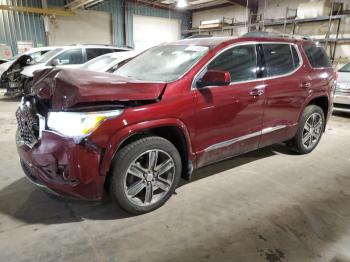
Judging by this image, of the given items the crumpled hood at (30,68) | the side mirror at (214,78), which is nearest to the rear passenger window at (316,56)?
the side mirror at (214,78)

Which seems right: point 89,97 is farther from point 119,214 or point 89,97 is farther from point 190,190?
point 190,190

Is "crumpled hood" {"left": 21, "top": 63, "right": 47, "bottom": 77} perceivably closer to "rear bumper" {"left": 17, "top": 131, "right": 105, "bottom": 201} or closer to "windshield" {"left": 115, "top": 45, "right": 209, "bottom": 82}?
"windshield" {"left": 115, "top": 45, "right": 209, "bottom": 82}

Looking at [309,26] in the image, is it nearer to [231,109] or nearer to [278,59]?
[278,59]

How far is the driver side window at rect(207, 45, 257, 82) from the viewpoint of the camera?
114 inches

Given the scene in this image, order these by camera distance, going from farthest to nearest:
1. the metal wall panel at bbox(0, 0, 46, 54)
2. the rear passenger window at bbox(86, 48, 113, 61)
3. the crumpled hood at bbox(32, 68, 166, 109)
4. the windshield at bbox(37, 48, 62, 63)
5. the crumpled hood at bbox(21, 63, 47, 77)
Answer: the metal wall panel at bbox(0, 0, 46, 54) → the rear passenger window at bbox(86, 48, 113, 61) → the windshield at bbox(37, 48, 62, 63) → the crumpled hood at bbox(21, 63, 47, 77) → the crumpled hood at bbox(32, 68, 166, 109)

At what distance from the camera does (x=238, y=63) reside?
3.06 metres

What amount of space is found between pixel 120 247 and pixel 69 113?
3.40ft

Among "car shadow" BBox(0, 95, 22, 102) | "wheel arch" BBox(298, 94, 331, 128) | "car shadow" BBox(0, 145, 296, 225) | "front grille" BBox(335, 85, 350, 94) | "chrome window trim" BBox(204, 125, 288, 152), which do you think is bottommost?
"car shadow" BBox(0, 95, 22, 102)

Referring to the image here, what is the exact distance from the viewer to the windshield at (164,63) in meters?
2.77

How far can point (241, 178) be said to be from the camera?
3.33 metres

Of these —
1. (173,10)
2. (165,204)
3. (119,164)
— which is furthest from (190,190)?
(173,10)

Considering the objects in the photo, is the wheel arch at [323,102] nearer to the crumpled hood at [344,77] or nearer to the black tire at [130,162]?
the black tire at [130,162]

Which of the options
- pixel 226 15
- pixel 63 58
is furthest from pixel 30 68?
pixel 226 15

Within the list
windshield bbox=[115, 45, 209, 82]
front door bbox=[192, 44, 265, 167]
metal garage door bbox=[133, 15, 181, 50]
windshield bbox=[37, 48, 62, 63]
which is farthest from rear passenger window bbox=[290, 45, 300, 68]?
metal garage door bbox=[133, 15, 181, 50]
